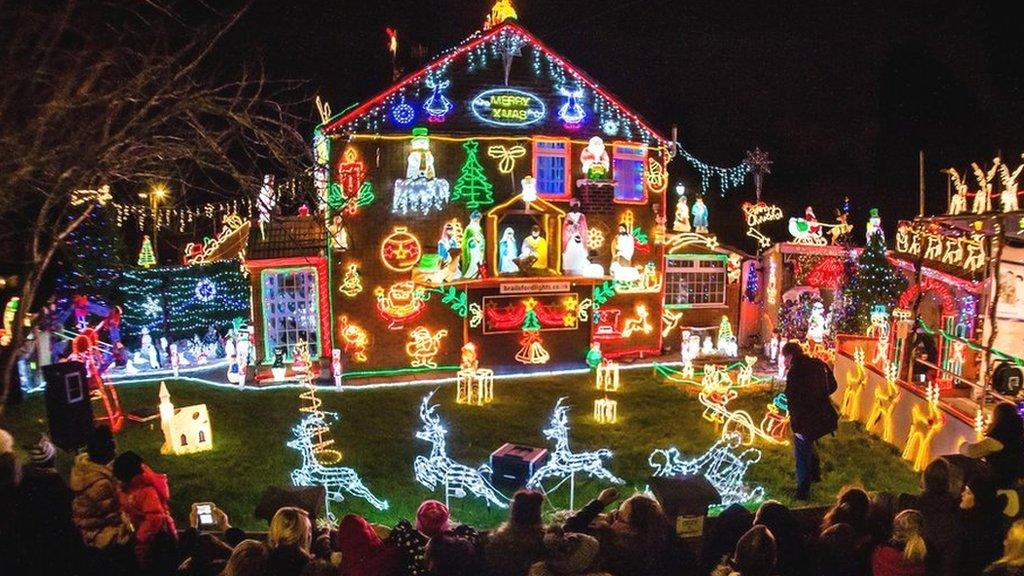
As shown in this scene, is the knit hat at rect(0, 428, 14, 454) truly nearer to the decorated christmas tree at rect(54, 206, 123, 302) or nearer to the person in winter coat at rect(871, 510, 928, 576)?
the person in winter coat at rect(871, 510, 928, 576)

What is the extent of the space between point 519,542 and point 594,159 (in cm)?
1462

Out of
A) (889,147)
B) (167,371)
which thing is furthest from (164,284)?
(889,147)

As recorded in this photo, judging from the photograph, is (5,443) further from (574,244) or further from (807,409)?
(574,244)

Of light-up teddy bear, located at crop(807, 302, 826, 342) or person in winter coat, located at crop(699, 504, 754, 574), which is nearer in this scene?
person in winter coat, located at crop(699, 504, 754, 574)

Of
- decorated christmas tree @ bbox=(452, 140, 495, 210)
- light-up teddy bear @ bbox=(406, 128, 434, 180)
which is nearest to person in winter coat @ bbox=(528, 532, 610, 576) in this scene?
light-up teddy bear @ bbox=(406, 128, 434, 180)

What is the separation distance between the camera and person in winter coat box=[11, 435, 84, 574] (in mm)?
5781

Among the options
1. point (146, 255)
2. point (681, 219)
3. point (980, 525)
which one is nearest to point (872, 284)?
point (681, 219)

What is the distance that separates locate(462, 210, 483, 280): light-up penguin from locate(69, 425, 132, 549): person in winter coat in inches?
470

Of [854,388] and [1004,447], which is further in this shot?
[854,388]

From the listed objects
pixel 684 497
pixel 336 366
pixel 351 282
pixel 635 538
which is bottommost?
pixel 336 366

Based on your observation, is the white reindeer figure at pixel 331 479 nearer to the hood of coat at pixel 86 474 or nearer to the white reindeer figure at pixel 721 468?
the hood of coat at pixel 86 474

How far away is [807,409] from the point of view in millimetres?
9539

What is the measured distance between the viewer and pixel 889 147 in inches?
1222

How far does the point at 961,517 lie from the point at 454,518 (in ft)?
18.3
